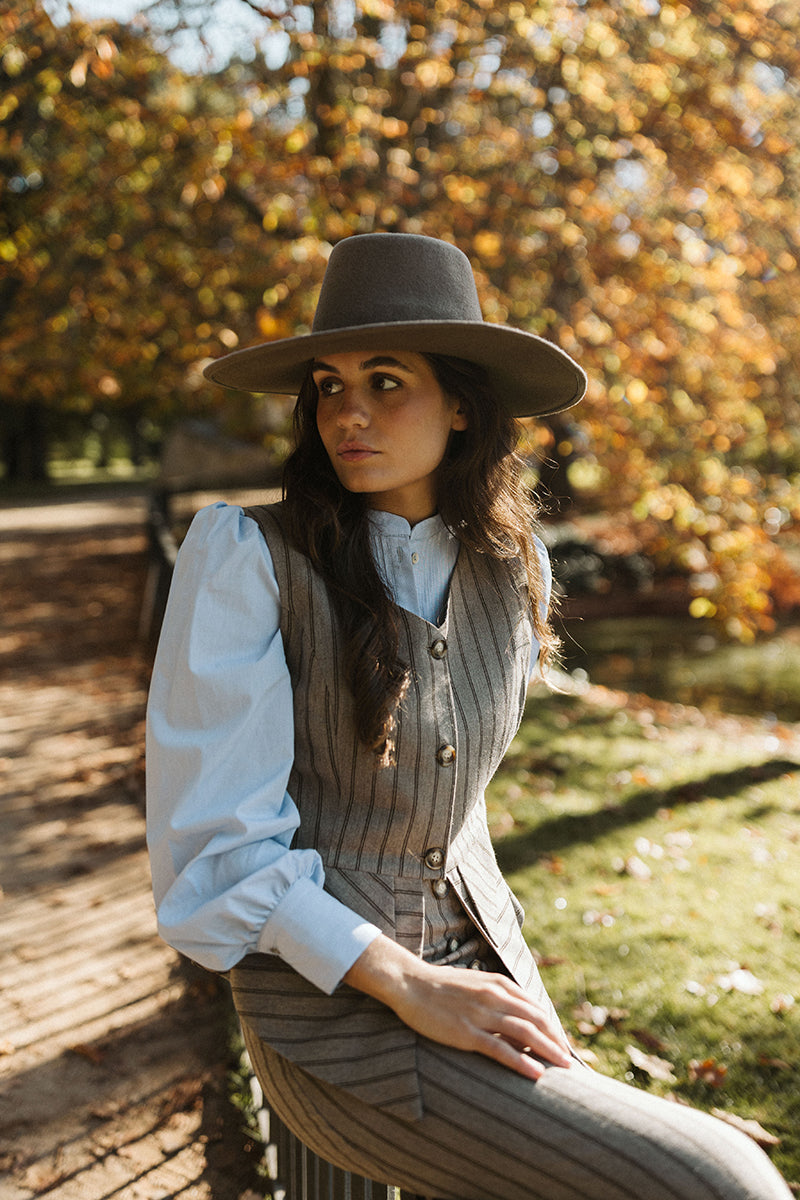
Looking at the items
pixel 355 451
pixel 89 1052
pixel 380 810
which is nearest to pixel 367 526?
pixel 355 451

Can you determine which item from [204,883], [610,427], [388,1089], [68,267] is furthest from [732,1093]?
[68,267]

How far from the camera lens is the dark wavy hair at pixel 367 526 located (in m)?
1.87

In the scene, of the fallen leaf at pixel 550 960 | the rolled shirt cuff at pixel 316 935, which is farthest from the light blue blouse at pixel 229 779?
the fallen leaf at pixel 550 960

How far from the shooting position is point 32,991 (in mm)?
4086

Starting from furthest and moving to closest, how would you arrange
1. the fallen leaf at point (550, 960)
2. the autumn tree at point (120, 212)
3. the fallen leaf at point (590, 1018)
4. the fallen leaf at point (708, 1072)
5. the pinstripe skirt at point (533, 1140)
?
the autumn tree at point (120, 212), the fallen leaf at point (550, 960), the fallen leaf at point (590, 1018), the fallen leaf at point (708, 1072), the pinstripe skirt at point (533, 1140)

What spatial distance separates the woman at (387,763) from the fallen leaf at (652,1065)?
5.74 feet

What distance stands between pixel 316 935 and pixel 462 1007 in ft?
0.84

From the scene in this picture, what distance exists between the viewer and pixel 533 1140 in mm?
1581

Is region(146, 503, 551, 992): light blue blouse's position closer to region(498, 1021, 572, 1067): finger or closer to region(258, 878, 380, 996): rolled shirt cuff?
region(258, 878, 380, 996): rolled shirt cuff

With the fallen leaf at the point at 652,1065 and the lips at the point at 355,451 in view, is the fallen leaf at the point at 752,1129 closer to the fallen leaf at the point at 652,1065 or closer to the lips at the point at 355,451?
the fallen leaf at the point at 652,1065

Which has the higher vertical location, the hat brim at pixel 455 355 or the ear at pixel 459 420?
the hat brim at pixel 455 355

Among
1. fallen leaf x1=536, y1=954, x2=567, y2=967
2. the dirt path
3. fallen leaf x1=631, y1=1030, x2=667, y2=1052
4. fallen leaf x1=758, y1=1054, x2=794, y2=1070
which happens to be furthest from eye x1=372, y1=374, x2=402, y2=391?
fallen leaf x1=536, y1=954, x2=567, y2=967

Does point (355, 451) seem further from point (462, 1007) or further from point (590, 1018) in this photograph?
point (590, 1018)

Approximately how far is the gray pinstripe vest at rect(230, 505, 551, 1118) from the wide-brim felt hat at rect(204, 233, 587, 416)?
0.34 meters
